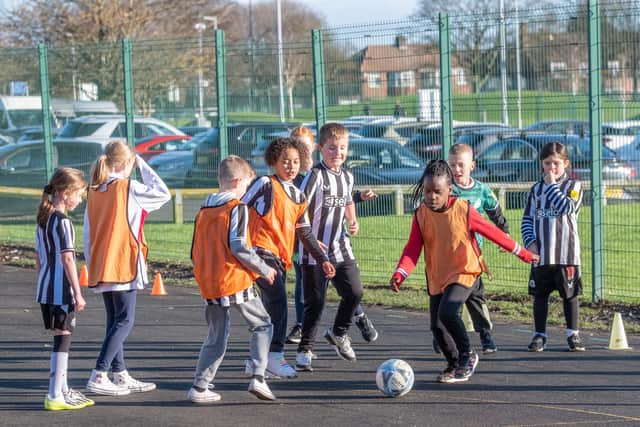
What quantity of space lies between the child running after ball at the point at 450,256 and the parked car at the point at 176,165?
7.51 m

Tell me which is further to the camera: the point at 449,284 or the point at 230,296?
the point at 449,284

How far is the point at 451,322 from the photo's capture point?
7625 mm

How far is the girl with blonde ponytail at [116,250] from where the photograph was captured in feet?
24.4

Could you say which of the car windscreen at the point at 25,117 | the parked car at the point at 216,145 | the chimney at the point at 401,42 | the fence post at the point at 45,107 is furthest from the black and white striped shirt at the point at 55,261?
the car windscreen at the point at 25,117

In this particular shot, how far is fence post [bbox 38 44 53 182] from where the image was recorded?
16.3 metres

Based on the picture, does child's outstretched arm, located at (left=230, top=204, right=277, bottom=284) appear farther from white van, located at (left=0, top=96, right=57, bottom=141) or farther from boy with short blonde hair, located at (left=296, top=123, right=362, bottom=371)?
white van, located at (left=0, top=96, right=57, bottom=141)

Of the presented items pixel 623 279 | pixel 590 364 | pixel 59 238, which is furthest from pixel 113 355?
pixel 623 279

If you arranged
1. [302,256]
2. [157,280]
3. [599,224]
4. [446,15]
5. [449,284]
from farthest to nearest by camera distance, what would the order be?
[157,280]
[446,15]
[599,224]
[302,256]
[449,284]

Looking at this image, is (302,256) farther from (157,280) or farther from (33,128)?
(33,128)

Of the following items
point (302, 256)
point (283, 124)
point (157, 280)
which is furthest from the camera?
point (283, 124)

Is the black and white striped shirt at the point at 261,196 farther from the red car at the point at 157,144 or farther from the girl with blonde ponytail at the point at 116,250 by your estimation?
the red car at the point at 157,144

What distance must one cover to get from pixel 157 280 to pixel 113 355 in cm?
493

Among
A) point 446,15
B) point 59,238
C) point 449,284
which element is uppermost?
point 446,15

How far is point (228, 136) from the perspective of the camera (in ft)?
45.3
